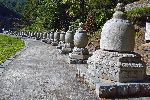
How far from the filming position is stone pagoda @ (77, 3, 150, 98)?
9438mm

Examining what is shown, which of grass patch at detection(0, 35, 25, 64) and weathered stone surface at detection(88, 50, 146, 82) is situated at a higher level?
weathered stone surface at detection(88, 50, 146, 82)

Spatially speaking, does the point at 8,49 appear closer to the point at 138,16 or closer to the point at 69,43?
the point at 69,43

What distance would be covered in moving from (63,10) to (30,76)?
33127mm

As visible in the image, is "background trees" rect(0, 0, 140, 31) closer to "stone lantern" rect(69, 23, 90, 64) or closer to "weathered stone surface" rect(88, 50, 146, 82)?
"stone lantern" rect(69, 23, 90, 64)

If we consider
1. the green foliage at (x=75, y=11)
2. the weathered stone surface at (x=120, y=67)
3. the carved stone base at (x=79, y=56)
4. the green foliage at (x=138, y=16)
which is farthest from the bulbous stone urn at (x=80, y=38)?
the green foliage at (x=75, y=11)

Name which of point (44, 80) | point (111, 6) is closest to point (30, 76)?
point (44, 80)

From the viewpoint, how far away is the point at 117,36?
1045cm

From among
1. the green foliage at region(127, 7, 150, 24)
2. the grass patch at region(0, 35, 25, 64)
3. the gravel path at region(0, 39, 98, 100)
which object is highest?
the green foliage at region(127, 7, 150, 24)

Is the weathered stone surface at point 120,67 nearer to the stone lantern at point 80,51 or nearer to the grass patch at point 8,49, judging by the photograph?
the stone lantern at point 80,51

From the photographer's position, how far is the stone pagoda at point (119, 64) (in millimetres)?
9438

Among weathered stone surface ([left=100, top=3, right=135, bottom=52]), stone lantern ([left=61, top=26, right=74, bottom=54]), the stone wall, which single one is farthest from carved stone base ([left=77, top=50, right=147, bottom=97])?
the stone wall

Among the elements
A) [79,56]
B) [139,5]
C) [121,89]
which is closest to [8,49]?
[139,5]

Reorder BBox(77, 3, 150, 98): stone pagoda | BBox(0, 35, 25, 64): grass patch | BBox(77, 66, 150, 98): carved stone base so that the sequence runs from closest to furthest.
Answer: BBox(77, 66, 150, 98): carved stone base < BBox(77, 3, 150, 98): stone pagoda < BBox(0, 35, 25, 64): grass patch

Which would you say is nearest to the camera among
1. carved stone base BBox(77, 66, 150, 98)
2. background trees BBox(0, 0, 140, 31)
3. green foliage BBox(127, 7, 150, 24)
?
carved stone base BBox(77, 66, 150, 98)
